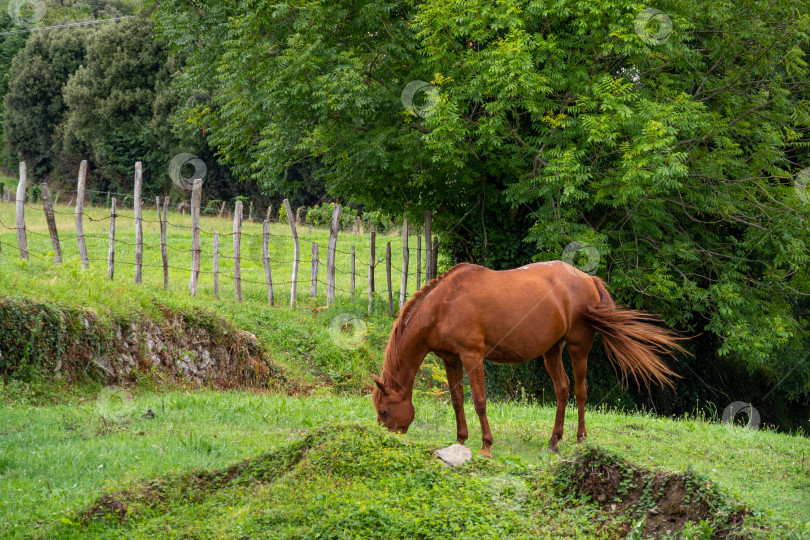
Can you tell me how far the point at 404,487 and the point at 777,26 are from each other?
14.0 m

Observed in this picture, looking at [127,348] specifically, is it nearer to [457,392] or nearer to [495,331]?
[457,392]

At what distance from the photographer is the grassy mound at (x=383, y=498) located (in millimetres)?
6059

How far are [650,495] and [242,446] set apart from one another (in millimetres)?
4402

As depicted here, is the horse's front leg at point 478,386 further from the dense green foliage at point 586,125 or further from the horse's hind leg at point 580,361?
the dense green foliage at point 586,125

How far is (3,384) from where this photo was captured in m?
10.1

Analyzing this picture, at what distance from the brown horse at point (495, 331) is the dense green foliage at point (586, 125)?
171 inches

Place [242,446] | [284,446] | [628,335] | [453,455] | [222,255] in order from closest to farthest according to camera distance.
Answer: [453,455]
[284,446]
[242,446]
[628,335]
[222,255]

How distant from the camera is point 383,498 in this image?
6520mm

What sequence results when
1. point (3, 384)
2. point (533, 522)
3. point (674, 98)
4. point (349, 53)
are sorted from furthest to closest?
point (349, 53), point (674, 98), point (3, 384), point (533, 522)

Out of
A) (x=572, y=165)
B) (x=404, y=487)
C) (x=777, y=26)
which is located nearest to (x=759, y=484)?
(x=404, y=487)

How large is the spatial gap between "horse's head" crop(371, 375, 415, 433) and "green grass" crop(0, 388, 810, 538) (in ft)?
0.74

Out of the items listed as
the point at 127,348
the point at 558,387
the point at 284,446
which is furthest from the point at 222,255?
the point at 284,446

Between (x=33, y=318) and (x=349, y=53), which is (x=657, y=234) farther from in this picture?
(x=33, y=318)

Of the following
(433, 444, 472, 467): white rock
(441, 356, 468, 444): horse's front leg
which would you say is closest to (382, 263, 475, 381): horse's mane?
(441, 356, 468, 444): horse's front leg
